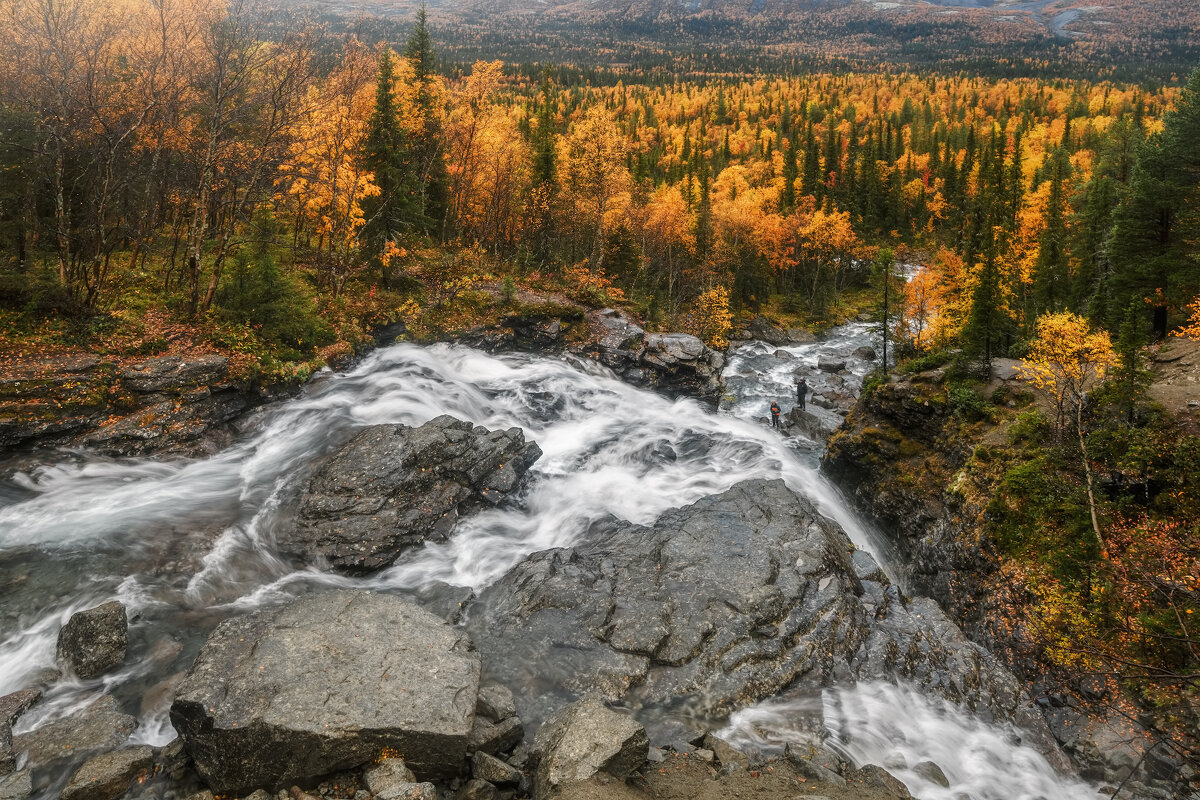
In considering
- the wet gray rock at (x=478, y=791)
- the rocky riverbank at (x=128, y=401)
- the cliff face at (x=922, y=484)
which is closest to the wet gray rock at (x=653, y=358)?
the cliff face at (x=922, y=484)

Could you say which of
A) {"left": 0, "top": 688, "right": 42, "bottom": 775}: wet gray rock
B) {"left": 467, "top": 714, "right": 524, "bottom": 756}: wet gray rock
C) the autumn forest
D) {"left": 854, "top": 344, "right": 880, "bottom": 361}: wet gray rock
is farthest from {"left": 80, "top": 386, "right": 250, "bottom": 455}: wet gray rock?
{"left": 854, "top": 344, "right": 880, "bottom": 361}: wet gray rock

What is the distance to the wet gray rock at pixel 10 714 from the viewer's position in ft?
25.3

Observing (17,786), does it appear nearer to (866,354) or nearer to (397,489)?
(397,489)

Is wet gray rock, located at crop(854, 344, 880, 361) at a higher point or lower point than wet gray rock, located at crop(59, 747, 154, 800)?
lower

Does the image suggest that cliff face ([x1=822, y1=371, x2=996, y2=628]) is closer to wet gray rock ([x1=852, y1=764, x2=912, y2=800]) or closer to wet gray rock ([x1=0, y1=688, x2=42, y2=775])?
wet gray rock ([x1=852, y1=764, x2=912, y2=800])

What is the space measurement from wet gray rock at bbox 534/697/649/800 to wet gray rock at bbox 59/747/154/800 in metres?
5.49

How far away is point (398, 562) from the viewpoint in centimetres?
1426

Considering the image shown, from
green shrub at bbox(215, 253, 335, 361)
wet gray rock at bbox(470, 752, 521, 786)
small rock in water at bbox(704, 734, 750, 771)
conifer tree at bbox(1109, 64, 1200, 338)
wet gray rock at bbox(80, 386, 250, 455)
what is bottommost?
small rock in water at bbox(704, 734, 750, 771)

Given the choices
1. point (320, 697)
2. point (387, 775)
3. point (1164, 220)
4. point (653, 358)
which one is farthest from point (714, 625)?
point (1164, 220)

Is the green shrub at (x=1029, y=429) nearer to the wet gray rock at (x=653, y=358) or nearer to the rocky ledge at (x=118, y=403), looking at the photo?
the wet gray rock at (x=653, y=358)

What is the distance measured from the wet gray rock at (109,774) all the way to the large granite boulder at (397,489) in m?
5.94

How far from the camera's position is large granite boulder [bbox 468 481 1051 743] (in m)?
10.7

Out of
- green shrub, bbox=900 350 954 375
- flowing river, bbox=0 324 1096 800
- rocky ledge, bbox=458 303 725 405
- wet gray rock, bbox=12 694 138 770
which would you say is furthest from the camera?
rocky ledge, bbox=458 303 725 405

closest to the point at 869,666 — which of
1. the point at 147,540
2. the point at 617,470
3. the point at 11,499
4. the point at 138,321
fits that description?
the point at 617,470
